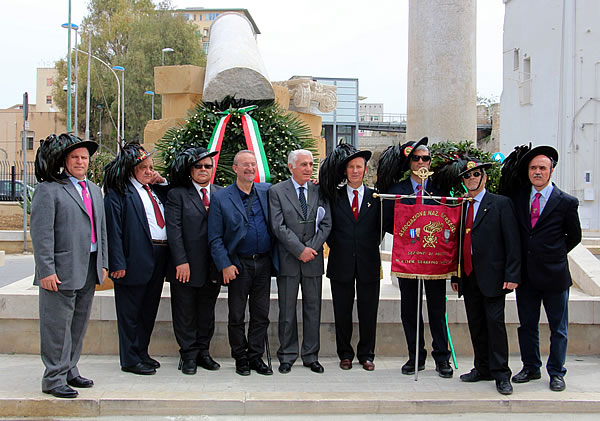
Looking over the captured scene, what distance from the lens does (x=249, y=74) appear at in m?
8.12

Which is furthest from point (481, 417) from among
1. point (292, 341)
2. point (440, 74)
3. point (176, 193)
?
point (440, 74)

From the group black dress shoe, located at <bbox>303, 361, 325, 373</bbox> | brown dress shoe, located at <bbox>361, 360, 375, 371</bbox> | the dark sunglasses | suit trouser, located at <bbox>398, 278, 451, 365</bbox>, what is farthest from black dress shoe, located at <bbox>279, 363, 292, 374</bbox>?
the dark sunglasses

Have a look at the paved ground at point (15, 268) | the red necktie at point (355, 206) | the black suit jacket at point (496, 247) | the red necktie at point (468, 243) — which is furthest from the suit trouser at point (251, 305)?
the paved ground at point (15, 268)

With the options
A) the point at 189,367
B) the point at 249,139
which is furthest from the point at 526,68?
the point at 189,367

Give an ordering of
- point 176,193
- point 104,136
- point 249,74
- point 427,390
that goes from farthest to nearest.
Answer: point 104,136
point 249,74
point 176,193
point 427,390

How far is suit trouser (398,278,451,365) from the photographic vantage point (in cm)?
531

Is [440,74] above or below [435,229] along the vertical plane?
above

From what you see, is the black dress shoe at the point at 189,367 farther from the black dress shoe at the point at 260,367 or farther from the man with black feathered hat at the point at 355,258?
the man with black feathered hat at the point at 355,258

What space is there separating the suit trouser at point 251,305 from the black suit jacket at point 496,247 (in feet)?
5.77

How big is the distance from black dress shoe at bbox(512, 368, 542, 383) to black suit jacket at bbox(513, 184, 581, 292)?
2.48 ft

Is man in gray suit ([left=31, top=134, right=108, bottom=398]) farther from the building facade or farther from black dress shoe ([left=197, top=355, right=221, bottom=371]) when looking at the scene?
the building facade

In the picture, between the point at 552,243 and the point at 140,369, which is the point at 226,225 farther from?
the point at 552,243

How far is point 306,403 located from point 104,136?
48.6 m

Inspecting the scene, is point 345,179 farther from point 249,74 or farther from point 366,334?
point 249,74
